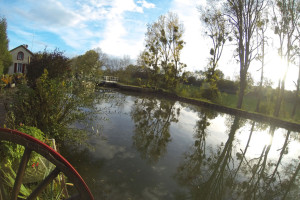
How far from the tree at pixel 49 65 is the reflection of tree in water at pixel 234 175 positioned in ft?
17.2

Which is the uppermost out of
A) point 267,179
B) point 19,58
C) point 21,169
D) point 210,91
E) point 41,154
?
point 19,58

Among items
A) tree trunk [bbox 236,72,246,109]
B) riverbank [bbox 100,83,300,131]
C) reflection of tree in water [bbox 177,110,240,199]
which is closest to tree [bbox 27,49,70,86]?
reflection of tree in water [bbox 177,110,240,199]

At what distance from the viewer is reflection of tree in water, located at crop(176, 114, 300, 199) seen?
3.71 m

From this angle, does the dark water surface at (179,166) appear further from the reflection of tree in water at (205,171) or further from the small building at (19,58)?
the small building at (19,58)

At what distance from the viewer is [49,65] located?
7000 mm

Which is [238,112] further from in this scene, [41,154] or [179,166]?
[41,154]

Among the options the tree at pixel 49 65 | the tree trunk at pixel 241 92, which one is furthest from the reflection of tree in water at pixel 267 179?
the tree trunk at pixel 241 92

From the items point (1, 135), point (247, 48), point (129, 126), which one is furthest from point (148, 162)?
point (247, 48)

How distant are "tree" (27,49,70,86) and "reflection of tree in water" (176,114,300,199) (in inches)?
207

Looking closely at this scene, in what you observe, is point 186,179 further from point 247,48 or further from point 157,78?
point 157,78

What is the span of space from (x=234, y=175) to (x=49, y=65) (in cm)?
686

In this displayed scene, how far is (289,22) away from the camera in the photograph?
1691 cm

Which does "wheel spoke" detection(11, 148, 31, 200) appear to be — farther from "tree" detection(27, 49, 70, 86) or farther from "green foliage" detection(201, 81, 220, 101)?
"green foliage" detection(201, 81, 220, 101)

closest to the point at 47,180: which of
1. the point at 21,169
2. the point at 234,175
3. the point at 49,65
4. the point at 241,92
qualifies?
the point at 21,169
